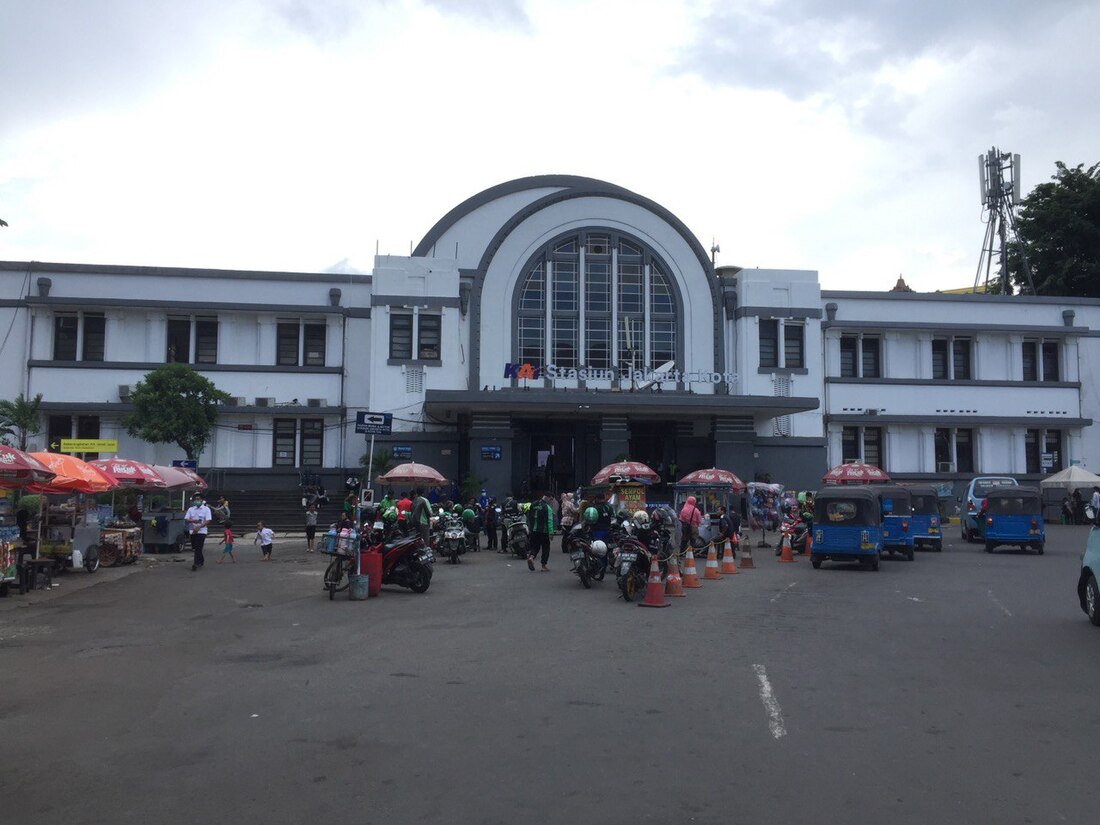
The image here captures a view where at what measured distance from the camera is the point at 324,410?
38.6m

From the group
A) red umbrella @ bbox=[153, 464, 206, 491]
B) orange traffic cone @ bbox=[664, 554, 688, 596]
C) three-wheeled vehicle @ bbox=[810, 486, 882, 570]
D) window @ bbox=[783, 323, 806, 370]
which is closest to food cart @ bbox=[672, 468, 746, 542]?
three-wheeled vehicle @ bbox=[810, 486, 882, 570]

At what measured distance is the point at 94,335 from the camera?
125ft

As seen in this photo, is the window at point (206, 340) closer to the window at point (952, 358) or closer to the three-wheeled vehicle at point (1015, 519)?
the three-wheeled vehicle at point (1015, 519)

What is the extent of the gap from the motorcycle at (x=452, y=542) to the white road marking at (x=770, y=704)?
45.1ft

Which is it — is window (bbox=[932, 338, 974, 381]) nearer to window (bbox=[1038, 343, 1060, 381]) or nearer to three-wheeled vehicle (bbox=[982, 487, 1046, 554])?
window (bbox=[1038, 343, 1060, 381])

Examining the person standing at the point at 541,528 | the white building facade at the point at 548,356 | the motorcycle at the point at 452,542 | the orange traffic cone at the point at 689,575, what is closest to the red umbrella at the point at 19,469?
the motorcycle at the point at 452,542

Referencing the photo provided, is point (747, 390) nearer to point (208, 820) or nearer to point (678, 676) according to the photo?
point (678, 676)

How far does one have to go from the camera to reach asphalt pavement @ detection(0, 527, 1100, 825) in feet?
18.6

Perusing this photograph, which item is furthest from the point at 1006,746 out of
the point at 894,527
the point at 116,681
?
the point at 894,527

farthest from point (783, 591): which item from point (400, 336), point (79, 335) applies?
point (79, 335)

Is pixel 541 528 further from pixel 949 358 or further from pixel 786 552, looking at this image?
pixel 949 358

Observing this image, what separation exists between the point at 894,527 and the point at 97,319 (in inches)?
1227

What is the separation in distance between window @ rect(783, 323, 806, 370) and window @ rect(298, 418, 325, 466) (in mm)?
19826

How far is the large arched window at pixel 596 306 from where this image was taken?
39.4 metres
